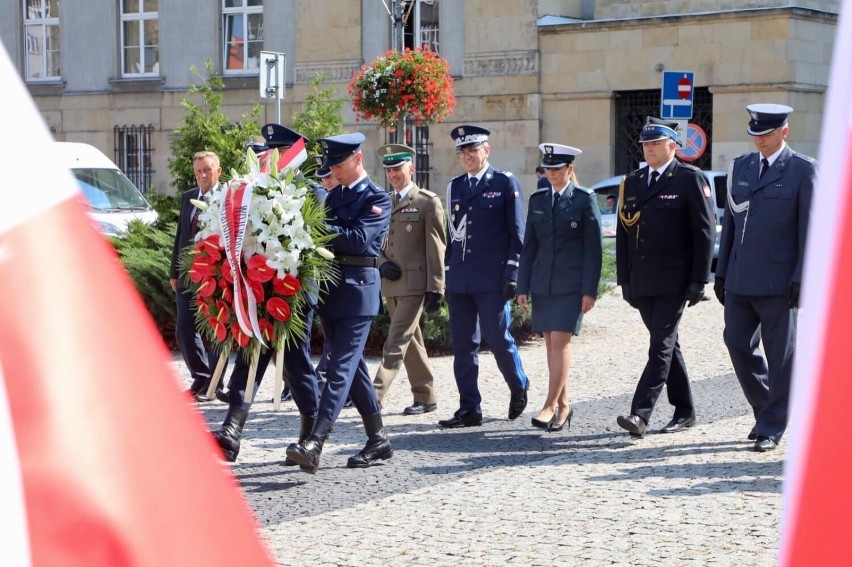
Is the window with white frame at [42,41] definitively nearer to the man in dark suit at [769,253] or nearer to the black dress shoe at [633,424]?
the black dress shoe at [633,424]

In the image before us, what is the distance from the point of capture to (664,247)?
8.30m

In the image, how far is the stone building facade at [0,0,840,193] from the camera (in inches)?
989

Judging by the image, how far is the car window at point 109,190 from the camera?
721 inches

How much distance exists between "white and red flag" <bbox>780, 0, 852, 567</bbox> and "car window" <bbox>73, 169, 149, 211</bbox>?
56.4ft

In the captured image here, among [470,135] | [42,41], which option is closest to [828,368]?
[470,135]

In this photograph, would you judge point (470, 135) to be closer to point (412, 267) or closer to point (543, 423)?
point (412, 267)

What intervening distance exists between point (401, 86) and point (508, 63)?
7.12 meters

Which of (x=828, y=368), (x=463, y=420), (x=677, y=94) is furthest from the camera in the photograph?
(x=677, y=94)

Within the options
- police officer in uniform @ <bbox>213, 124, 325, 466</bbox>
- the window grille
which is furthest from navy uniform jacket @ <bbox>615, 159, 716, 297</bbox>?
the window grille

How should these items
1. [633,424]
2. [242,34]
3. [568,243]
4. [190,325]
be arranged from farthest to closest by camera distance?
[242,34], [190,325], [568,243], [633,424]

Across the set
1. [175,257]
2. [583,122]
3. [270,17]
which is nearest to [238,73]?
[270,17]

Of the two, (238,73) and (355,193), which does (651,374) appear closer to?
(355,193)

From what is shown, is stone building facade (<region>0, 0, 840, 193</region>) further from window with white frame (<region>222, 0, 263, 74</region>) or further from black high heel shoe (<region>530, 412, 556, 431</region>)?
black high heel shoe (<region>530, 412, 556, 431</region>)

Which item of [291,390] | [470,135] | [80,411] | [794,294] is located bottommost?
[291,390]
